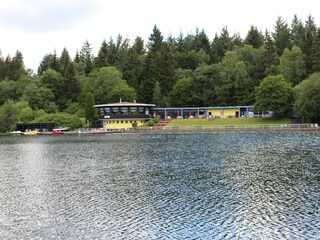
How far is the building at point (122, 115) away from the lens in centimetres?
9556

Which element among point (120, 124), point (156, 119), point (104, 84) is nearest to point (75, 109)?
point (104, 84)

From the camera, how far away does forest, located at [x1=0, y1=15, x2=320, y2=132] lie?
304 feet

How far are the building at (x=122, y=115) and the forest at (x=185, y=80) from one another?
320cm

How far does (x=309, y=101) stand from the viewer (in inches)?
2933

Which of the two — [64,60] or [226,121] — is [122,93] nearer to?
[226,121]

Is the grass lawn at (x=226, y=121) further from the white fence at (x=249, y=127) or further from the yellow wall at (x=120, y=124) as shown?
the yellow wall at (x=120, y=124)

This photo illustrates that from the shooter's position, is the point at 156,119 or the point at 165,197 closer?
the point at 165,197

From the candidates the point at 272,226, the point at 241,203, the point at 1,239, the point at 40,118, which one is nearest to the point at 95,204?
the point at 1,239

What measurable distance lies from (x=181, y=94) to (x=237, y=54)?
67.0 feet

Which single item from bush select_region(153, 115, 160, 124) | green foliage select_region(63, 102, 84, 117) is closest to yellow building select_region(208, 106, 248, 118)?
bush select_region(153, 115, 160, 124)

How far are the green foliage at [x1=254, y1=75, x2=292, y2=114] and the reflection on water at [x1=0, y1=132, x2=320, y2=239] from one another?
4155cm

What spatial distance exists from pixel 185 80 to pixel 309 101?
36951 millimetres

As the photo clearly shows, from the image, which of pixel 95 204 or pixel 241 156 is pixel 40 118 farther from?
pixel 95 204

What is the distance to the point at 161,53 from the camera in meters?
121
